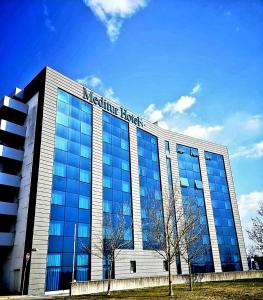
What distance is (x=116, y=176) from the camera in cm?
4416

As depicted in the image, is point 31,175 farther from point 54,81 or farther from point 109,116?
point 109,116

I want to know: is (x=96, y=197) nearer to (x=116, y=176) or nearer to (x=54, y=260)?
A: (x=116, y=176)

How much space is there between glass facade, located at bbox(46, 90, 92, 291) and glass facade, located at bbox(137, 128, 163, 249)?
37.4ft

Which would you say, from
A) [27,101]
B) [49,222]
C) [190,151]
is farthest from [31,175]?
[190,151]

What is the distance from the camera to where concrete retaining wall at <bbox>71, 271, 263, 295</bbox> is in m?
26.2

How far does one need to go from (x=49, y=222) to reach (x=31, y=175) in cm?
635

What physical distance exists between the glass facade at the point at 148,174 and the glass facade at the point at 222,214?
15.3 meters

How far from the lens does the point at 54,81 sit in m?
40.3

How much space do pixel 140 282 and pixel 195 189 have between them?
96.1ft

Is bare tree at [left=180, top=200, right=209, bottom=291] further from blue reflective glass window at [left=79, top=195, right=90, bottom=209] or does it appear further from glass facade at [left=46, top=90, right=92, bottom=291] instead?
blue reflective glass window at [left=79, top=195, right=90, bottom=209]

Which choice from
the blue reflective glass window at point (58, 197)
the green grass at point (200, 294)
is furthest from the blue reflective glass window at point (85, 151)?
the green grass at point (200, 294)

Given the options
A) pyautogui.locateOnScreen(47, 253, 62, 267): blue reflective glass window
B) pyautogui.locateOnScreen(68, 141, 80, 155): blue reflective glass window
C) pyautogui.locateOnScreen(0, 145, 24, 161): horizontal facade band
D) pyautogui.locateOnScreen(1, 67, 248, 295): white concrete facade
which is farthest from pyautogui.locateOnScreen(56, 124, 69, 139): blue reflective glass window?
pyautogui.locateOnScreen(47, 253, 62, 267): blue reflective glass window

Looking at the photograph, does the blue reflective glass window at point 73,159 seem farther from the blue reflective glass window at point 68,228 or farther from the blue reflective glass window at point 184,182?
the blue reflective glass window at point 184,182

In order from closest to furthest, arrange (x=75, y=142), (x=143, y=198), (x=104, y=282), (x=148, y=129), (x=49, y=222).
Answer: (x=104, y=282) → (x=49, y=222) → (x=75, y=142) → (x=143, y=198) → (x=148, y=129)
